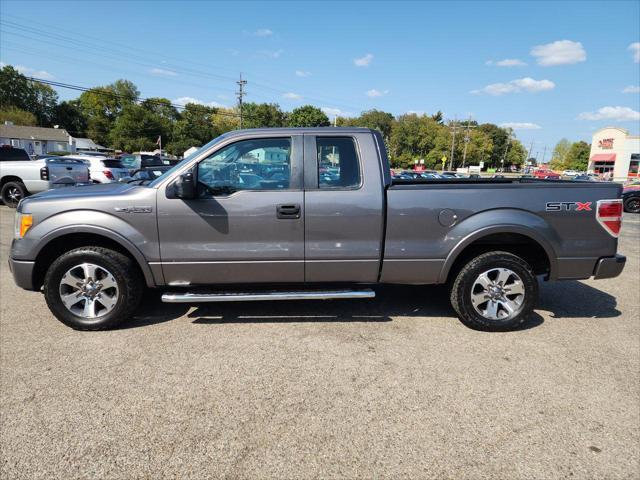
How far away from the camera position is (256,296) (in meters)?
3.79

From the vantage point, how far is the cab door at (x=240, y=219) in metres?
3.76

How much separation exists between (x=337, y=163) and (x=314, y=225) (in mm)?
659

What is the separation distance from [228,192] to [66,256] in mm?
1631

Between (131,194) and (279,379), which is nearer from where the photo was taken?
(279,379)

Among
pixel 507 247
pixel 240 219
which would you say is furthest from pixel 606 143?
pixel 240 219

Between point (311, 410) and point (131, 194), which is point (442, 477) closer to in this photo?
point (311, 410)

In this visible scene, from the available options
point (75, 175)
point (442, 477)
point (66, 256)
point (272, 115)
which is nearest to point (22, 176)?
point (75, 175)

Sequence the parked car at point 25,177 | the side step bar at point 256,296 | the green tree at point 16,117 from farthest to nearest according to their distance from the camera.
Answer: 1. the green tree at point 16,117
2. the parked car at point 25,177
3. the side step bar at point 256,296

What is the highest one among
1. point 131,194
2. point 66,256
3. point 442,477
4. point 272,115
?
point 272,115

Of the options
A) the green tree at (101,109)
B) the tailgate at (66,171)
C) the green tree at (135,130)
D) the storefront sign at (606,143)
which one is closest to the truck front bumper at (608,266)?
the tailgate at (66,171)

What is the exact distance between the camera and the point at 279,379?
3.11m

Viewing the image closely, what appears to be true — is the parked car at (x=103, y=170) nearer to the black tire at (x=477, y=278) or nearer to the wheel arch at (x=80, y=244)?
the wheel arch at (x=80, y=244)

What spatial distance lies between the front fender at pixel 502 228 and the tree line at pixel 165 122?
82126 mm

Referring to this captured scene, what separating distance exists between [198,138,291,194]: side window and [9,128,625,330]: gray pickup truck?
0.03 ft
